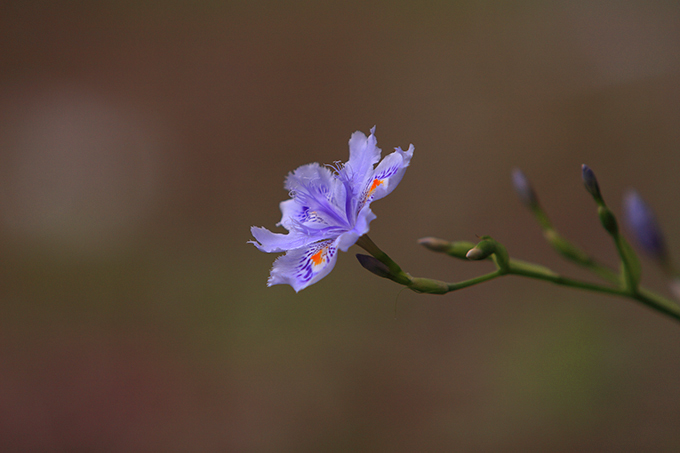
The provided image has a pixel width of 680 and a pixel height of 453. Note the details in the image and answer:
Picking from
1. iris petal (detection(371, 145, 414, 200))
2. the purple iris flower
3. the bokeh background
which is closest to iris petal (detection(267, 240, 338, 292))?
the purple iris flower

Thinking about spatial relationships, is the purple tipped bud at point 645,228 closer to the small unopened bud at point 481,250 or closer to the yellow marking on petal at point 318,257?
the small unopened bud at point 481,250

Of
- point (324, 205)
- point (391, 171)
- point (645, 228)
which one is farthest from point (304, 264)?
point (645, 228)

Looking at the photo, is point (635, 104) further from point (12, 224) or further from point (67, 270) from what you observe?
point (12, 224)

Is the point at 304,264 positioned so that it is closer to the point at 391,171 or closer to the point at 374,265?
the point at 374,265

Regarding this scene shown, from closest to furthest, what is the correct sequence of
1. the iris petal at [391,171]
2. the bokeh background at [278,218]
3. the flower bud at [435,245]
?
the iris petal at [391,171], the flower bud at [435,245], the bokeh background at [278,218]

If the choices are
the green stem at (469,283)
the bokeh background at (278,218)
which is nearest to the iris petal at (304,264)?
the green stem at (469,283)

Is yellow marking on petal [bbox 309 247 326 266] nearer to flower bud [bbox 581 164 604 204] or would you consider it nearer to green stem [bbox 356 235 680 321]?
green stem [bbox 356 235 680 321]

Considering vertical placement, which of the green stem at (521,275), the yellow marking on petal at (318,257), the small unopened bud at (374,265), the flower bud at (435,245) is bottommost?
the green stem at (521,275)

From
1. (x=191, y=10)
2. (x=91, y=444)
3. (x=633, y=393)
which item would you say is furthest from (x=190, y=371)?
(x=191, y=10)
